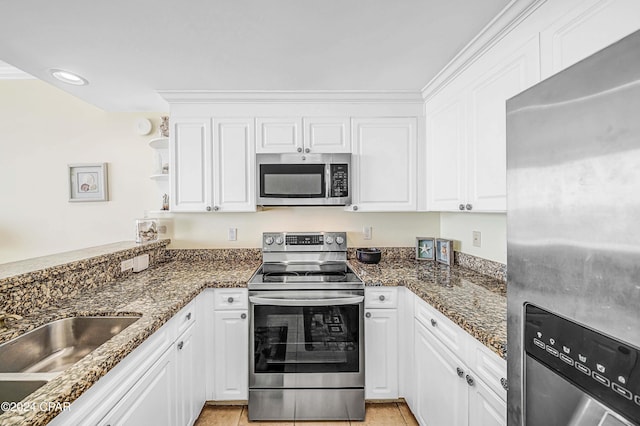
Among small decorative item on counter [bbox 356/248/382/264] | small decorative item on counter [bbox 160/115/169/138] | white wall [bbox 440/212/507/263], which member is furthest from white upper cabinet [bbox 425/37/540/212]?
small decorative item on counter [bbox 160/115/169/138]

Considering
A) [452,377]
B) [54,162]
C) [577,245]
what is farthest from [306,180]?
[54,162]

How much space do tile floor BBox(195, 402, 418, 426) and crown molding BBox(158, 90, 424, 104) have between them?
2180mm

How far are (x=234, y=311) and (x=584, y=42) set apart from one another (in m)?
2.14

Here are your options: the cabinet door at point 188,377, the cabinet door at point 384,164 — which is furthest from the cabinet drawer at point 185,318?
the cabinet door at point 384,164

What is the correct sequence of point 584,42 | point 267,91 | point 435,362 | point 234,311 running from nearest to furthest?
point 584,42 → point 435,362 → point 234,311 → point 267,91

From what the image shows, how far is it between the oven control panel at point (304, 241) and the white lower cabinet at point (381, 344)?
648 mm

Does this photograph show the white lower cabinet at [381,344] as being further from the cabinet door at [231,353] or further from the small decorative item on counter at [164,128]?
the small decorative item on counter at [164,128]

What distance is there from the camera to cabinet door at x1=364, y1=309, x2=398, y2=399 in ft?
6.49

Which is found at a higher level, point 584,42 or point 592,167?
point 584,42

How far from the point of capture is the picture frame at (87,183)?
2.67 metres

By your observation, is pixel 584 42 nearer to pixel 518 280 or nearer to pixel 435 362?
pixel 518 280

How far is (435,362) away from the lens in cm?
159

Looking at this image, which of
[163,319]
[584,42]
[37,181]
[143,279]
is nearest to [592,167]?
[584,42]

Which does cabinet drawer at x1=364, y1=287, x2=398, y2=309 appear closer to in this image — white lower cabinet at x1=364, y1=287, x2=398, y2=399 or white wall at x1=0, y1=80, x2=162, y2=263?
white lower cabinet at x1=364, y1=287, x2=398, y2=399
